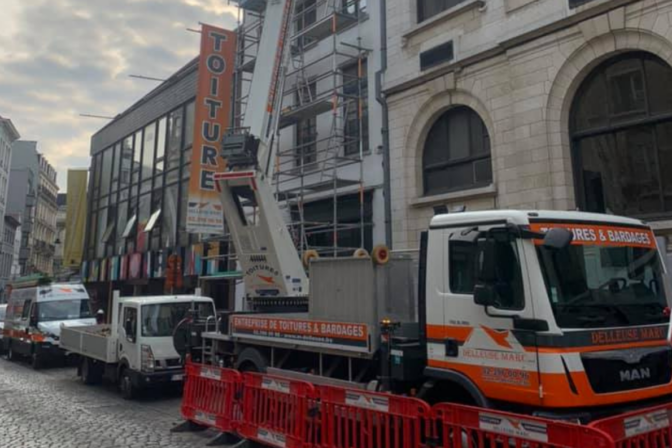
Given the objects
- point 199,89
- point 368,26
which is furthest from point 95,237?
point 368,26

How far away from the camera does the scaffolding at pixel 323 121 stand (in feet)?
52.5

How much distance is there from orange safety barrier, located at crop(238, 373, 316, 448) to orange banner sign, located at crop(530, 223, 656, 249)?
350 cm

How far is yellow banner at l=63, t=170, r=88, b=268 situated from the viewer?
33.9 meters

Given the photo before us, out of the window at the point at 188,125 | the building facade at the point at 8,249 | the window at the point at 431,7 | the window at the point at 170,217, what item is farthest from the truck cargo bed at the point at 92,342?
the building facade at the point at 8,249

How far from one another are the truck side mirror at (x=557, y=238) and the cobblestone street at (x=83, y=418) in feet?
19.3

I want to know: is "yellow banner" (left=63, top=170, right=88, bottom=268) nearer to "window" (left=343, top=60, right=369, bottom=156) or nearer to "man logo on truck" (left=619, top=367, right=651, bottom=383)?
"window" (left=343, top=60, right=369, bottom=156)

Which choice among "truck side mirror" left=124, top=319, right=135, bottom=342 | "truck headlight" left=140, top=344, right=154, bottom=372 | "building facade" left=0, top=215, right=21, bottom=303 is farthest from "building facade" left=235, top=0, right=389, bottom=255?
"building facade" left=0, top=215, right=21, bottom=303

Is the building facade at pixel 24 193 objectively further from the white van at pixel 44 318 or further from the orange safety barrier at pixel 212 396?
the orange safety barrier at pixel 212 396

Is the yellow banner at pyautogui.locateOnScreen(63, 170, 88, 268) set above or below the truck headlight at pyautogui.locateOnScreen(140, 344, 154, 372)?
above

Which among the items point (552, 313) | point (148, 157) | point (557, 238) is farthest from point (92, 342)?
point (148, 157)

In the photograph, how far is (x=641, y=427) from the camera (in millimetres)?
4820

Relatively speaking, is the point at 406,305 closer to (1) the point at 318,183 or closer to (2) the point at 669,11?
(2) the point at 669,11

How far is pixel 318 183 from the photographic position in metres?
16.3

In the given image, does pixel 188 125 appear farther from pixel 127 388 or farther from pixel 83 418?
pixel 83 418
